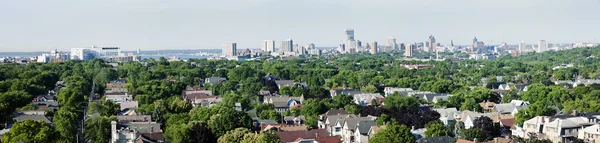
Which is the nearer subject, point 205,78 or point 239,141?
point 239,141

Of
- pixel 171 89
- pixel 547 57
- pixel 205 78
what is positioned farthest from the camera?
pixel 547 57

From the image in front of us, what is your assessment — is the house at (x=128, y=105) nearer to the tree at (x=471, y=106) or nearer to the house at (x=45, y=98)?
the house at (x=45, y=98)

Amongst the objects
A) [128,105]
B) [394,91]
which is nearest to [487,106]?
[394,91]

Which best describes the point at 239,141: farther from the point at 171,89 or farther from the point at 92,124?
the point at 171,89

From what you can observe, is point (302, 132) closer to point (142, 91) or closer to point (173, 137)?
point (173, 137)

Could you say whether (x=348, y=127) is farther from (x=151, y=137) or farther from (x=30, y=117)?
(x=30, y=117)

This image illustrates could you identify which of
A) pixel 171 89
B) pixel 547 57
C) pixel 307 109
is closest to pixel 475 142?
pixel 307 109

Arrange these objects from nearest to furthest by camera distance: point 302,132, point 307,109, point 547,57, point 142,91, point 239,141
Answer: point 239,141, point 302,132, point 307,109, point 142,91, point 547,57

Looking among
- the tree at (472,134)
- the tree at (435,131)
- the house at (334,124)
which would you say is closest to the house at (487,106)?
the house at (334,124)
